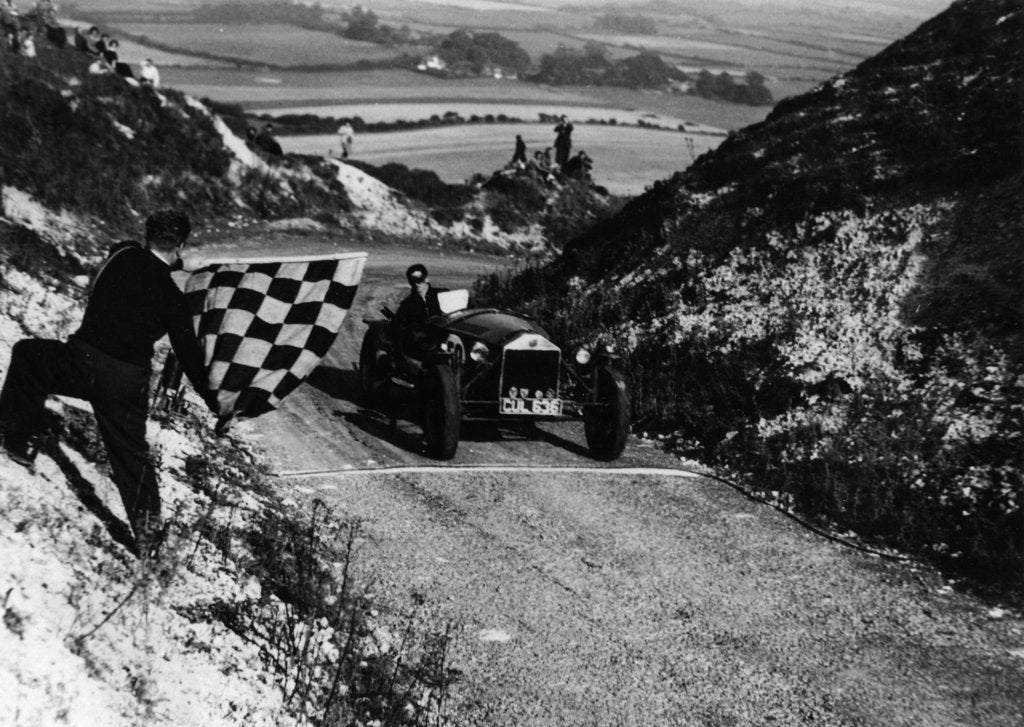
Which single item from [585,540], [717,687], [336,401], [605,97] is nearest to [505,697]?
[717,687]

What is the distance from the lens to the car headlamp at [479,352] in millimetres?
10281

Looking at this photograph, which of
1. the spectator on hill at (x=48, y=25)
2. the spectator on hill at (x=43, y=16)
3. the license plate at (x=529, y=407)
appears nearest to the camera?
the license plate at (x=529, y=407)

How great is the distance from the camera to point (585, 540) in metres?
8.18

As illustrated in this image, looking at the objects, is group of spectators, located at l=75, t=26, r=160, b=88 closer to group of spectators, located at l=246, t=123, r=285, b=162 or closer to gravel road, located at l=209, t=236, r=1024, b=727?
group of spectators, located at l=246, t=123, r=285, b=162

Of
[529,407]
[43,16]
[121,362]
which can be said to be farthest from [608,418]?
[43,16]

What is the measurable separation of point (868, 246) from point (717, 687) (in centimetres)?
851

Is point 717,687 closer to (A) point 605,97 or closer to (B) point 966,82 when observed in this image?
(B) point 966,82

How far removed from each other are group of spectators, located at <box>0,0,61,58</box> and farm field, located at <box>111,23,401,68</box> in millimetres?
52843

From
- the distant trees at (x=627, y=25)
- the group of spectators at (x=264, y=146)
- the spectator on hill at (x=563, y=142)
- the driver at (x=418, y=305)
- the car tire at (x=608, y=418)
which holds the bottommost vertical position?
the car tire at (x=608, y=418)

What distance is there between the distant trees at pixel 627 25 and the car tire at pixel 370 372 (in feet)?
422

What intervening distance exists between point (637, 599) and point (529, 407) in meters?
3.13

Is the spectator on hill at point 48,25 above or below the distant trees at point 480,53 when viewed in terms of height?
below

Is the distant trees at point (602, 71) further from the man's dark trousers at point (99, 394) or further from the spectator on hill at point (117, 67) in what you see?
the man's dark trousers at point (99, 394)

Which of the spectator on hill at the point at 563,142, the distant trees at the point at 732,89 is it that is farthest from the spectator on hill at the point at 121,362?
the distant trees at the point at 732,89
